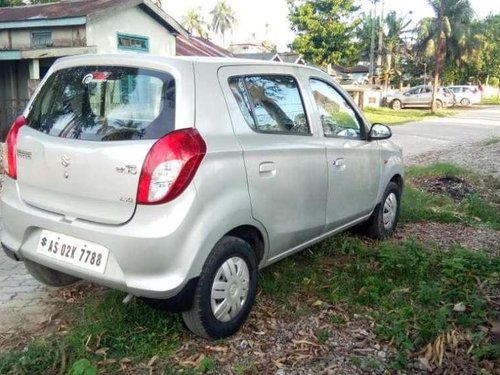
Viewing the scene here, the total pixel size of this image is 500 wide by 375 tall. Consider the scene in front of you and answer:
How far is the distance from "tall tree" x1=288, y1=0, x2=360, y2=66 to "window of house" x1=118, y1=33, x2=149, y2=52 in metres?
20.8

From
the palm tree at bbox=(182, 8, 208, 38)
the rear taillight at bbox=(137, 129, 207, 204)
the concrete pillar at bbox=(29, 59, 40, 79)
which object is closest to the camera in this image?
the rear taillight at bbox=(137, 129, 207, 204)

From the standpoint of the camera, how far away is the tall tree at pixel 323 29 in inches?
1330

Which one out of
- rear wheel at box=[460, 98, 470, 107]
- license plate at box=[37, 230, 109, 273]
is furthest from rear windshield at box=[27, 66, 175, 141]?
rear wheel at box=[460, 98, 470, 107]

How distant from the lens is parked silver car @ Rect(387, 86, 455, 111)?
35938 mm

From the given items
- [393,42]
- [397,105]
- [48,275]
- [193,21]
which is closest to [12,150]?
[48,275]

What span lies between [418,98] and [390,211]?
33.2m

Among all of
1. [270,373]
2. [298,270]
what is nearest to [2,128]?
[298,270]

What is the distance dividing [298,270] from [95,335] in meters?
1.77

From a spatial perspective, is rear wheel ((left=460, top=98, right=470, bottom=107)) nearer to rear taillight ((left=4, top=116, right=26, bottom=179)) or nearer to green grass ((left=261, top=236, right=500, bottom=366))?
green grass ((left=261, top=236, right=500, bottom=366))

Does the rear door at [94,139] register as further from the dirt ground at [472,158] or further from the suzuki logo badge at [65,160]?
→ the dirt ground at [472,158]

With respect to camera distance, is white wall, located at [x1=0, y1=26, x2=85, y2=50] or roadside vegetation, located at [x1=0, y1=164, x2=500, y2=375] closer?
roadside vegetation, located at [x1=0, y1=164, x2=500, y2=375]

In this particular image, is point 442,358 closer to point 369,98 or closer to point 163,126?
point 163,126

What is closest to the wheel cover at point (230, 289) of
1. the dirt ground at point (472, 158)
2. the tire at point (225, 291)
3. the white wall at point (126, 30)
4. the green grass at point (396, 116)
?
the tire at point (225, 291)

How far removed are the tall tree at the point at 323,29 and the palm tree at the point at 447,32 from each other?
18.6ft
